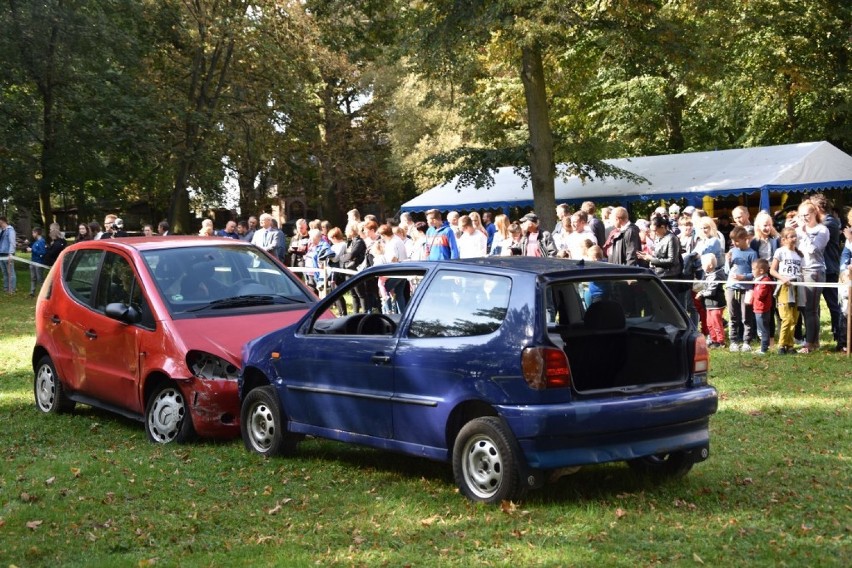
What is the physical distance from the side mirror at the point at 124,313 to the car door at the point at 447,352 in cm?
327

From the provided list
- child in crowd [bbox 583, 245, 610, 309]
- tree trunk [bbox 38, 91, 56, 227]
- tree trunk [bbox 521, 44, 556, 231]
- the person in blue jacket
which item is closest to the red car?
child in crowd [bbox 583, 245, 610, 309]

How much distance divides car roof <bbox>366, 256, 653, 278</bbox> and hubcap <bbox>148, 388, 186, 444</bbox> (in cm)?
279

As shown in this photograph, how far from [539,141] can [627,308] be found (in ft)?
67.8

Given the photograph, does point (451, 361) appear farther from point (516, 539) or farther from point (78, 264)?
point (78, 264)

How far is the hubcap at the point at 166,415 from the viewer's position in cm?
936

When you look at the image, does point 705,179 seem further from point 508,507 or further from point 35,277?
point 508,507

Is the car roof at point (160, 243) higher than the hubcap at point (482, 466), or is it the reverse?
the car roof at point (160, 243)

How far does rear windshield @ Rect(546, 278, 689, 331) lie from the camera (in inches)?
294

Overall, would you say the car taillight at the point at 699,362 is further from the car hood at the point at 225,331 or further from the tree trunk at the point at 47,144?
the tree trunk at the point at 47,144

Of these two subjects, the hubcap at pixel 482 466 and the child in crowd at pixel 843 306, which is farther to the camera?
the child in crowd at pixel 843 306

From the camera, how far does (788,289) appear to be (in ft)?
45.8

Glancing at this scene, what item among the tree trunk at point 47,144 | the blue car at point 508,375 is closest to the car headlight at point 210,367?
the blue car at point 508,375

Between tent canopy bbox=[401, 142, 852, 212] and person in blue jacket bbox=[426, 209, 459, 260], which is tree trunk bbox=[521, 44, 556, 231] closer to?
tent canopy bbox=[401, 142, 852, 212]

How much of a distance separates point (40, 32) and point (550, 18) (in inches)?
739
